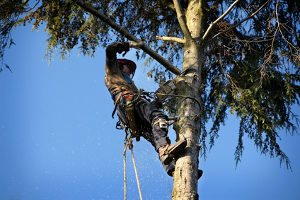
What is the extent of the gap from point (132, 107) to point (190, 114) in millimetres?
684

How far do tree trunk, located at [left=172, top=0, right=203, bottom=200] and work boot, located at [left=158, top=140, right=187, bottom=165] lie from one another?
7cm

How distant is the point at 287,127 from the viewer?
17.4 ft

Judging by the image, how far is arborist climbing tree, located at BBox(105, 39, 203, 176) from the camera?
118 inches

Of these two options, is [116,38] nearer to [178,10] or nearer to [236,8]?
[178,10]

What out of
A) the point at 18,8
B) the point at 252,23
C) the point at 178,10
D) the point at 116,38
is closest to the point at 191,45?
the point at 178,10

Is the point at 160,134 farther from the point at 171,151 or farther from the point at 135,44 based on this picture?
the point at 135,44

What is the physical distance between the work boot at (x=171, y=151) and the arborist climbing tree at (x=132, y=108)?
31mm

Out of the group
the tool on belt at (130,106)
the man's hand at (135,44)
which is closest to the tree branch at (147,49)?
the man's hand at (135,44)

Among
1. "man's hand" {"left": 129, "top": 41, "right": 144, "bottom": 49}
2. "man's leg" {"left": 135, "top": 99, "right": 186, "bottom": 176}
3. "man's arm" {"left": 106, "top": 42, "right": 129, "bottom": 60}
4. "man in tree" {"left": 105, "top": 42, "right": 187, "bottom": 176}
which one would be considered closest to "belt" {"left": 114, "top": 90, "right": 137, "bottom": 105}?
"man in tree" {"left": 105, "top": 42, "right": 187, "bottom": 176}

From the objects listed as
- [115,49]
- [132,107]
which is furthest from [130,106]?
[115,49]

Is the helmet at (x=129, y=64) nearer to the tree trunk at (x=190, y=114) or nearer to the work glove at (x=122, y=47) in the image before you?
the work glove at (x=122, y=47)

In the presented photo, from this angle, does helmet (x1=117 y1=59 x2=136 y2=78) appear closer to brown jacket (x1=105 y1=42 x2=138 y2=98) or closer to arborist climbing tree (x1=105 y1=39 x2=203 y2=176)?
arborist climbing tree (x1=105 y1=39 x2=203 y2=176)

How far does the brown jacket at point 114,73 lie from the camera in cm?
351

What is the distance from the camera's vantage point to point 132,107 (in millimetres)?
3391
